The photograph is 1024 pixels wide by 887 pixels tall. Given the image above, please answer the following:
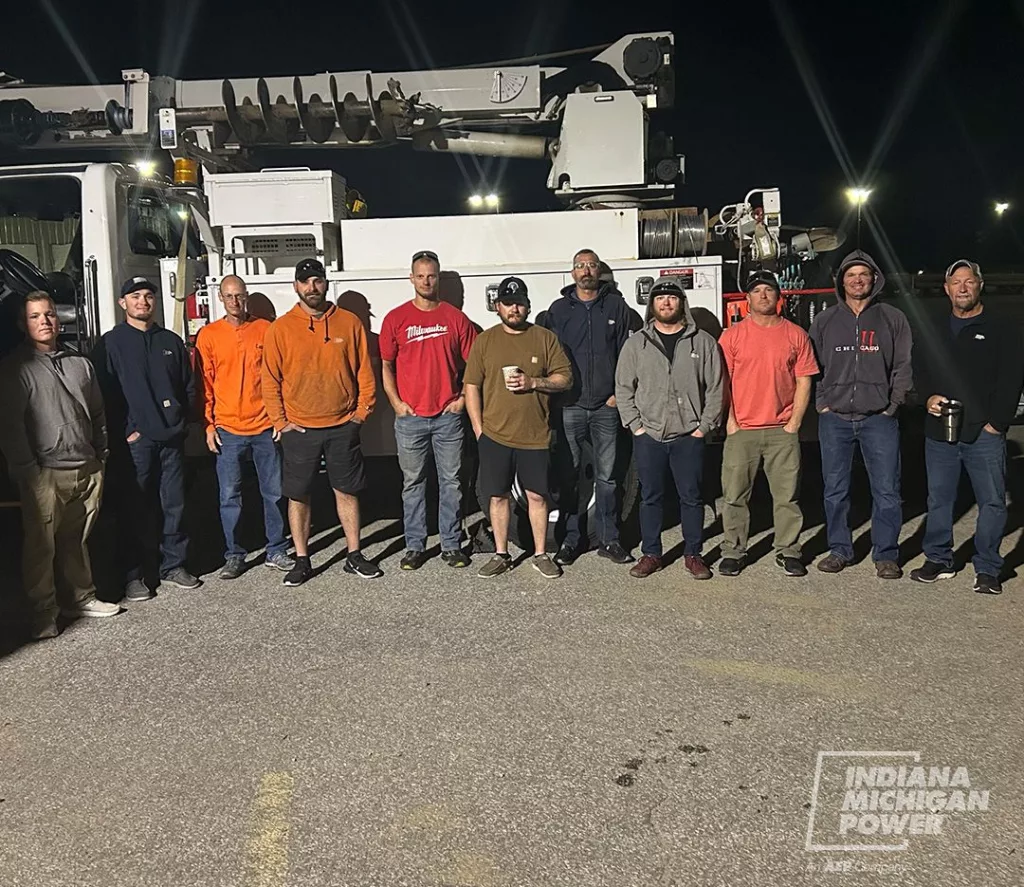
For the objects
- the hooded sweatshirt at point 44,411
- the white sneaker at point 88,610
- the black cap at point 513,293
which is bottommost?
the white sneaker at point 88,610

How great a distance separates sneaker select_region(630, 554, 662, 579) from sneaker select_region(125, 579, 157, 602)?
2.98 m

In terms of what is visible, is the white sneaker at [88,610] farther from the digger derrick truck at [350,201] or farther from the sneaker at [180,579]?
the digger derrick truck at [350,201]

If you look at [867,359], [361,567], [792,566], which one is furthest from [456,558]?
[867,359]

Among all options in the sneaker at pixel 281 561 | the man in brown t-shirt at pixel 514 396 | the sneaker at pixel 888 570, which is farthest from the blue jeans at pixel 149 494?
the sneaker at pixel 888 570

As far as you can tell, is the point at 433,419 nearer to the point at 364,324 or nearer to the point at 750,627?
the point at 364,324

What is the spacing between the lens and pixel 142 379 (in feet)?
18.5

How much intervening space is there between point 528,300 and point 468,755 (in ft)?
10.2

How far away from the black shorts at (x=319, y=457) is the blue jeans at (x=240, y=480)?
0.77ft

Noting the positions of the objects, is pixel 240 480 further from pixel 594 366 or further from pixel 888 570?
pixel 888 570

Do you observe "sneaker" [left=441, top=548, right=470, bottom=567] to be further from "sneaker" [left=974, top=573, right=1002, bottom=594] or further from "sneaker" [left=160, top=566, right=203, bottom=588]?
"sneaker" [left=974, top=573, right=1002, bottom=594]

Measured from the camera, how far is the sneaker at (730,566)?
588 cm

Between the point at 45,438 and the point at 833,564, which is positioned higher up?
the point at 45,438

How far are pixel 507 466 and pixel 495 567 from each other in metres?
0.65

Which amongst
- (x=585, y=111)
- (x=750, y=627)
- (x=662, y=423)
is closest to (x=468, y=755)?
(x=750, y=627)
